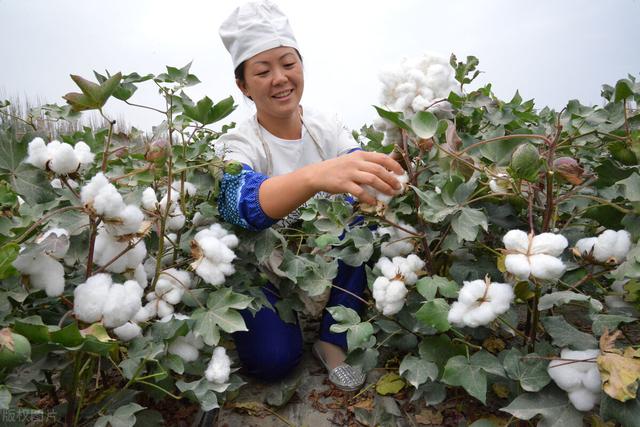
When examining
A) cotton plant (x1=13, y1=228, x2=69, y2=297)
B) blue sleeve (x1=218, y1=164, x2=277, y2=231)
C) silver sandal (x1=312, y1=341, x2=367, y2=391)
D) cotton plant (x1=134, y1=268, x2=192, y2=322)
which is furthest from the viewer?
silver sandal (x1=312, y1=341, x2=367, y2=391)

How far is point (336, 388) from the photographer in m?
1.38

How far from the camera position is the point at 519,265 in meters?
0.69

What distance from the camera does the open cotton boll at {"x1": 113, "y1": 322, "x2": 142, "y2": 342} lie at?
2.67 ft

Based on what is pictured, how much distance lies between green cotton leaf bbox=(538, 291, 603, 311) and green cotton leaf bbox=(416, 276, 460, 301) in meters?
0.15

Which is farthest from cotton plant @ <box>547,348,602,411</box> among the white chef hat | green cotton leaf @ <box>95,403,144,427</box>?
the white chef hat

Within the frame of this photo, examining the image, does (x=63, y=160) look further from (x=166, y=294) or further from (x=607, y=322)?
(x=607, y=322)

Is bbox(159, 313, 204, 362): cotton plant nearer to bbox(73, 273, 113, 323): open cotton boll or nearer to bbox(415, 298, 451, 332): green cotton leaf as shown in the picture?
bbox(73, 273, 113, 323): open cotton boll

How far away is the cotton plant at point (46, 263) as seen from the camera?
72cm

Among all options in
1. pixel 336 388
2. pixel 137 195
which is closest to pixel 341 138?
pixel 336 388

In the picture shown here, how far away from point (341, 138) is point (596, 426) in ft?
4.27

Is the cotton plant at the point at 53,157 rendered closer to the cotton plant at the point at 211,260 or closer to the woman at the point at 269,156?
the cotton plant at the point at 211,260

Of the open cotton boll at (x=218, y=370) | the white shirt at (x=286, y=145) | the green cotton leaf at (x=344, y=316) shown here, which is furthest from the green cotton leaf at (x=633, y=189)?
the white shirt at (x=286, y=145)

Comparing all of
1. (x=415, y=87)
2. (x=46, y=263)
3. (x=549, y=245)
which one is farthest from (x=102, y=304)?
(x=415, y=87)

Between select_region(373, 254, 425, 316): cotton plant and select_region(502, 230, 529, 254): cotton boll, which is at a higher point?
select_region(502, 230, 529, 254): cotton boll
